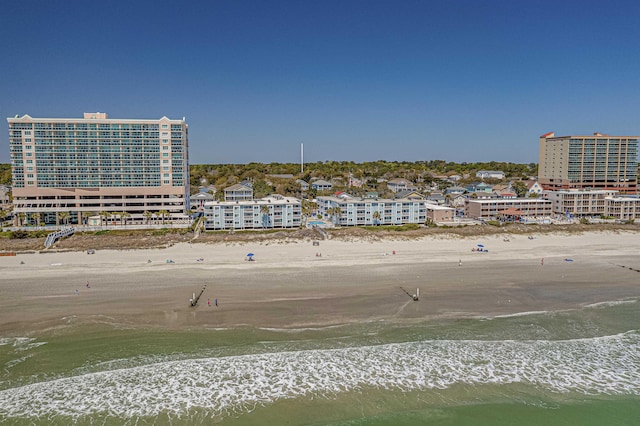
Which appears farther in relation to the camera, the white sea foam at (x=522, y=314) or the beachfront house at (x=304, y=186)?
the beachfront house at (x=304, y=186)

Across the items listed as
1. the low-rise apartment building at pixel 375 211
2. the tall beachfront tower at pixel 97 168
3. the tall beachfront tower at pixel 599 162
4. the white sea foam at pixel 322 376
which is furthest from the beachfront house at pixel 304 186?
the white sea foam at pixel 322 376

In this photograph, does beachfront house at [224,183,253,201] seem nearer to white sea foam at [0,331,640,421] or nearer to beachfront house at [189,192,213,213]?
beachfront house at [189,192,213,213]

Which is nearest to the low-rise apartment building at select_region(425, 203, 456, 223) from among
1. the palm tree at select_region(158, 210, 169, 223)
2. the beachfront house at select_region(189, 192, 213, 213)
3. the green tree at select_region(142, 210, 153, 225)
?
the beachfront house at select_region(189, 192, 213, 213)

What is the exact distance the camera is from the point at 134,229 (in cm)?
5688

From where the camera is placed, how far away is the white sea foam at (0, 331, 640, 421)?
1845 centimetres

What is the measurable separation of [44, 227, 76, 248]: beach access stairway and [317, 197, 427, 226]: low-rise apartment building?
32.5 meters

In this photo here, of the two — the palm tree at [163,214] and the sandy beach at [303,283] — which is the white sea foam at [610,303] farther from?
the palm tree at [163,214]

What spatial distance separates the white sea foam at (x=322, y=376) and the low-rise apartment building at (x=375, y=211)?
37.0 meters

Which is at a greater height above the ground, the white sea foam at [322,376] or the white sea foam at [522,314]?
the white sea foam at [522,314]

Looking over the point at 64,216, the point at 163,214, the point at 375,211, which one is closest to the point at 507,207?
the point at 375,211

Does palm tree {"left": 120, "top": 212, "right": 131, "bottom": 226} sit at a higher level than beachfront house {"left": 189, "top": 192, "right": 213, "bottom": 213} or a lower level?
lower

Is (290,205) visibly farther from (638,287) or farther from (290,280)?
(638,287)

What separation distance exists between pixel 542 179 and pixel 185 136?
242 ft

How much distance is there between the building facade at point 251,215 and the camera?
56719 mm
